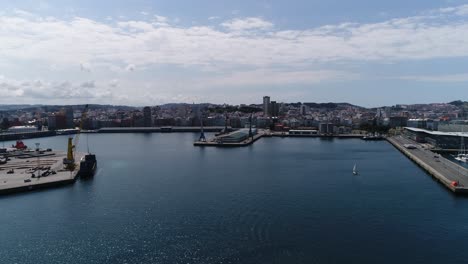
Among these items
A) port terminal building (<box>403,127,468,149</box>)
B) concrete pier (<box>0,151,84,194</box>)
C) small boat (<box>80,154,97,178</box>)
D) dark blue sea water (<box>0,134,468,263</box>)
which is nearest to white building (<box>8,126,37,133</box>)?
concrete pier (<box>0,151,84,194</box>)

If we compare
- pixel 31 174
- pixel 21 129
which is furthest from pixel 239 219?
pixel 21 129

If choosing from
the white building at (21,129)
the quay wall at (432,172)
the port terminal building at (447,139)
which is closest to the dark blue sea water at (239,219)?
the quay wall at (432,172)

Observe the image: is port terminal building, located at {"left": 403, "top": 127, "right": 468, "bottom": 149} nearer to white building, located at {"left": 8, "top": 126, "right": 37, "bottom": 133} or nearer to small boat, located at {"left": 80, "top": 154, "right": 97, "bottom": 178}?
small boat, located at {"left": 80, "top": 154, "right": 97, "bottom": 178}

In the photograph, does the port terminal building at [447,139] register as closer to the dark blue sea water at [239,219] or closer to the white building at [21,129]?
the dark blue sea water at [239,219]

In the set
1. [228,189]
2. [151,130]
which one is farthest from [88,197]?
[151,130]

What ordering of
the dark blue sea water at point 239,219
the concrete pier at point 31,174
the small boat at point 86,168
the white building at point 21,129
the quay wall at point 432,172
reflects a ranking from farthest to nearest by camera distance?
1. the white building at point 21,129
2. the small boat at point 86,168
3. the concrete pier at point 31,174
4. the quay wall at point 432,172
5. the dark blue sea water at point 239,219

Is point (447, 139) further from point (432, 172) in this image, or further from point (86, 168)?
point (86, 168)
